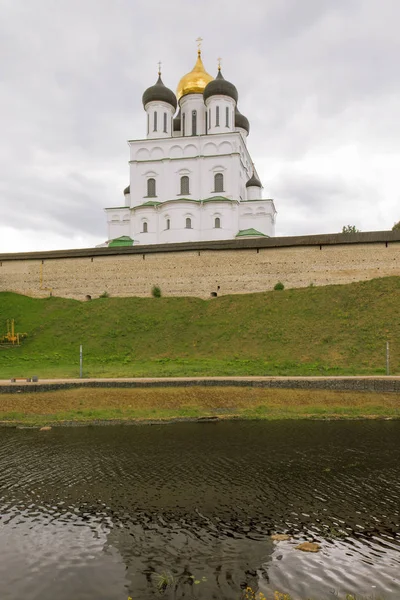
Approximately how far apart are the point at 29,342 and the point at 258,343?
1203 cm

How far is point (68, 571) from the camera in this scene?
18.2 ft

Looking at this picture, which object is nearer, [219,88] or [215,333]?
[215,333]

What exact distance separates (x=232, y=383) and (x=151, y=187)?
2879cm

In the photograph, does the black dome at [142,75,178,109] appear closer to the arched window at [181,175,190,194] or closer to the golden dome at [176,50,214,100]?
the golden dome at [176,50,214,100]

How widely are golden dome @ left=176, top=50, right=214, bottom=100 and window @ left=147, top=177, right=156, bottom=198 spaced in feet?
28.4

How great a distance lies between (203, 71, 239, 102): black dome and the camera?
3881cm

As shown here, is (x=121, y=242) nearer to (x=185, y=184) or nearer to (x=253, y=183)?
(x=185, y=184)

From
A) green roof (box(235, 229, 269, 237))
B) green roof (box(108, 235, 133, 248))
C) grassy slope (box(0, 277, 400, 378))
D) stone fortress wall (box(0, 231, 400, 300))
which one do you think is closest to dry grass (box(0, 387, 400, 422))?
grassy slope (box(0, 277, 400, 378))

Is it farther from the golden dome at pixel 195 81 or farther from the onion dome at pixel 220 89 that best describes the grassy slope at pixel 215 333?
the golden dome at pixel 195 81

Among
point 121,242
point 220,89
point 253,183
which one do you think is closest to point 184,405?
point 121,242

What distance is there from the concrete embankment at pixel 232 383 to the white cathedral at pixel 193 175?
22.6 metres

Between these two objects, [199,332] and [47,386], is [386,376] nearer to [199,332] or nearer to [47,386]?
[199,332]

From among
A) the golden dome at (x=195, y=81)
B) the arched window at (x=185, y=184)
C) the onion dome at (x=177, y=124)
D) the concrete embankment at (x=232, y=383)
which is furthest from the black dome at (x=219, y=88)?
the concrete embankment at (x=232, y=383)

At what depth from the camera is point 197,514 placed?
23.2 ft
